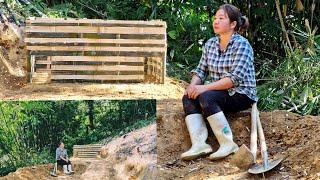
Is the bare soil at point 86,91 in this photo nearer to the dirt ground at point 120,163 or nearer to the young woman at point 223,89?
the young woman at point 223,89

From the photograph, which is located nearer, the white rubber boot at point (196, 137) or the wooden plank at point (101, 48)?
the white rubber boot at point (196, 137)

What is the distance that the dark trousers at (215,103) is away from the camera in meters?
2.91

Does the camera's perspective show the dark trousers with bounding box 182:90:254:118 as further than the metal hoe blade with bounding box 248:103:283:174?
Yes

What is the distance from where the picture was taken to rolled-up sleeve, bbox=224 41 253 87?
9.66 ft

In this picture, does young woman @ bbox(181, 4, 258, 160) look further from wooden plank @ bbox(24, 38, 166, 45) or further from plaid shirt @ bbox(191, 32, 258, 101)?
wooden plank @ bbox(24, 38, 166, 45)

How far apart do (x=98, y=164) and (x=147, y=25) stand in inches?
68.3

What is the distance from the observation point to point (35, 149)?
2039mm

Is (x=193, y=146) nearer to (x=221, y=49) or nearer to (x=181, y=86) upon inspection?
(x=221, y=49)

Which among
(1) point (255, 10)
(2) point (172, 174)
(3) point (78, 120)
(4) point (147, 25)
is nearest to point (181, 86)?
(4) point (147, 25)

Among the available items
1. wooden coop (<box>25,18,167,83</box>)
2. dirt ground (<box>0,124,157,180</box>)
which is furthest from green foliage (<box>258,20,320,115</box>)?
dirt ground (<box>0,124,157,180</box>)

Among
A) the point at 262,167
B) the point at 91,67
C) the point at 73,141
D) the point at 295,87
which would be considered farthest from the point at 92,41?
the point at 73,141

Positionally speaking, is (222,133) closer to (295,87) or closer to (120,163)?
(120,163)


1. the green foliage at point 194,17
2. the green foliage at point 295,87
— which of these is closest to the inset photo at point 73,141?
the green foliage at point 295,87

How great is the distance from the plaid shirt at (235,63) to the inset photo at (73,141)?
931mm
